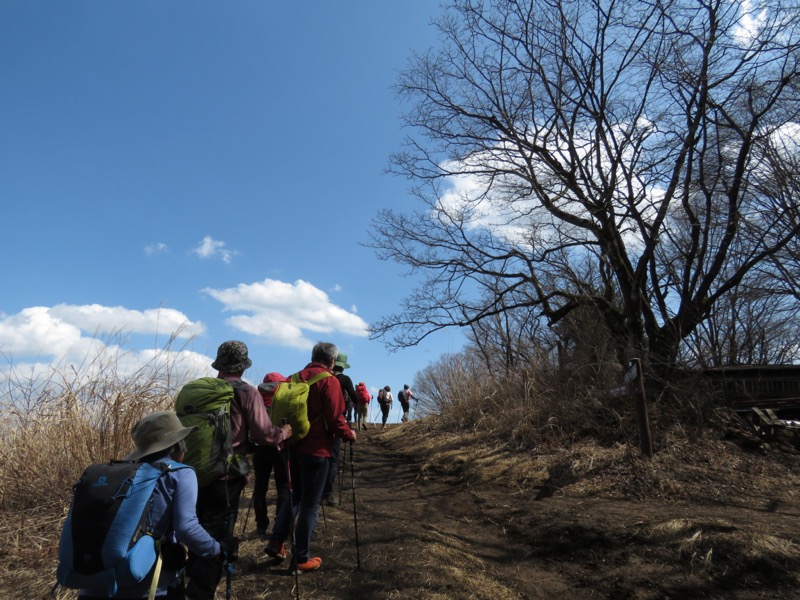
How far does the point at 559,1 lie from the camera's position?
10.8 metres

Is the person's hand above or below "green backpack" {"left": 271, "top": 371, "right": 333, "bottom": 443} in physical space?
below

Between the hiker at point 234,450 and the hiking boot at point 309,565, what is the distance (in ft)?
3.50

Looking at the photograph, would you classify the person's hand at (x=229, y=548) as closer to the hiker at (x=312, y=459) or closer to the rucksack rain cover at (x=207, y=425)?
the rucksack rain cover at (x=207, y=425)

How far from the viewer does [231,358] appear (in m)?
3.99

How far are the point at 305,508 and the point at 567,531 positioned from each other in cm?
276

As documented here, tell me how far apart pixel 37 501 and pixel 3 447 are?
704 millimetres

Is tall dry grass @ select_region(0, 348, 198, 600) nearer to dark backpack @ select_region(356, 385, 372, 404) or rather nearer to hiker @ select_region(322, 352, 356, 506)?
hiker @ select_region(322, 352, 356, 506)

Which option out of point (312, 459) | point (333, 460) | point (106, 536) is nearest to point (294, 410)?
point (312, 459)

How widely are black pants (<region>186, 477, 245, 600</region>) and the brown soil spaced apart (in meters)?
0.93

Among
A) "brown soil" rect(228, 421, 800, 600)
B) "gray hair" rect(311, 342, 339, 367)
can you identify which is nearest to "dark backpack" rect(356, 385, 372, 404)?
"brown soil" rect(228, 421, 800, 600)

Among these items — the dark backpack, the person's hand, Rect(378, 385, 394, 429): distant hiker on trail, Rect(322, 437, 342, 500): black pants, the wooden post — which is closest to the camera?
the person's hand

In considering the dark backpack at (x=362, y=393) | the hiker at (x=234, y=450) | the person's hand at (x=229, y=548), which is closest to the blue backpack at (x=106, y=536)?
the person's hand at (x=229, y=548)

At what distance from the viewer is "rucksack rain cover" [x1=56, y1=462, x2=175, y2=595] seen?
7.20 ft

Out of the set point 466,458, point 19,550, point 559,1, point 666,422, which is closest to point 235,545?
point 19,550
